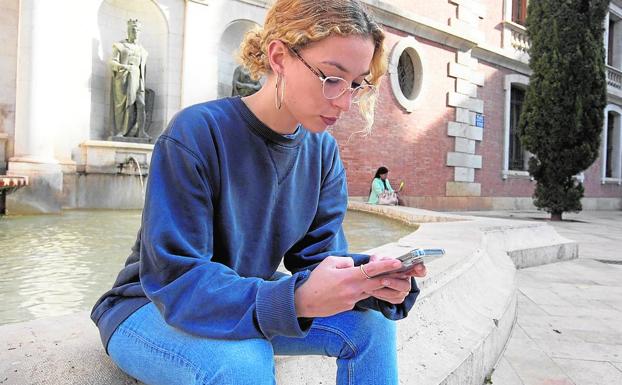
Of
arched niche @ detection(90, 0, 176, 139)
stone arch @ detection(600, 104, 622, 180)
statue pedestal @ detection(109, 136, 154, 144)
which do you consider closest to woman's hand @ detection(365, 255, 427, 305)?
statue pedestal @ detection(109, 136, 154, 144)

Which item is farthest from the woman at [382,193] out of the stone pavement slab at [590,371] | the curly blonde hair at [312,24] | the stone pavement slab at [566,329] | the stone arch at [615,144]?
the stone arch at [615,144]

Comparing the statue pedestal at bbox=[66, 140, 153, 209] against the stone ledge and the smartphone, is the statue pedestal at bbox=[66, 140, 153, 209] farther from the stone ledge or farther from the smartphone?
the smartphone

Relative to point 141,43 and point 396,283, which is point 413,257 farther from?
point 141,43

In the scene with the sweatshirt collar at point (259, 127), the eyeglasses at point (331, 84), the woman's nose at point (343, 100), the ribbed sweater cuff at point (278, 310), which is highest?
the eyeglasses at point (331, 84)

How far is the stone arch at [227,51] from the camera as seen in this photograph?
9273mm

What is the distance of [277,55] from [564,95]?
35.5 ft

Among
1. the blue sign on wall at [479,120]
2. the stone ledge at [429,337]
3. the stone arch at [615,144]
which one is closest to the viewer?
the stone ledge at [429,337]

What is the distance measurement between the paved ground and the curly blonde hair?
1614 millimetres

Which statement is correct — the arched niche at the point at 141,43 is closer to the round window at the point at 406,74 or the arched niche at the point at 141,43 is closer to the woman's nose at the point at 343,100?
the round window at the point at 406,74

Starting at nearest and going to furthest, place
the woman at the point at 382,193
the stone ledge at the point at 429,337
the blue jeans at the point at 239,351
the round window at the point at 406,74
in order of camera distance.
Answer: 1. the blue jeans at the point at 239,351
2. the stone ledge at the point at 429,337
3. the woman at the point at 382,193
4. the round window at the point at 406,74

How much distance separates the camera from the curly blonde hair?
113cm

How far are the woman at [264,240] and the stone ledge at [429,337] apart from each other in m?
0.12

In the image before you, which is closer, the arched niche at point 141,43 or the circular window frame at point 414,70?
the arched niche at point 141,43

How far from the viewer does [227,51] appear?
9445mm
